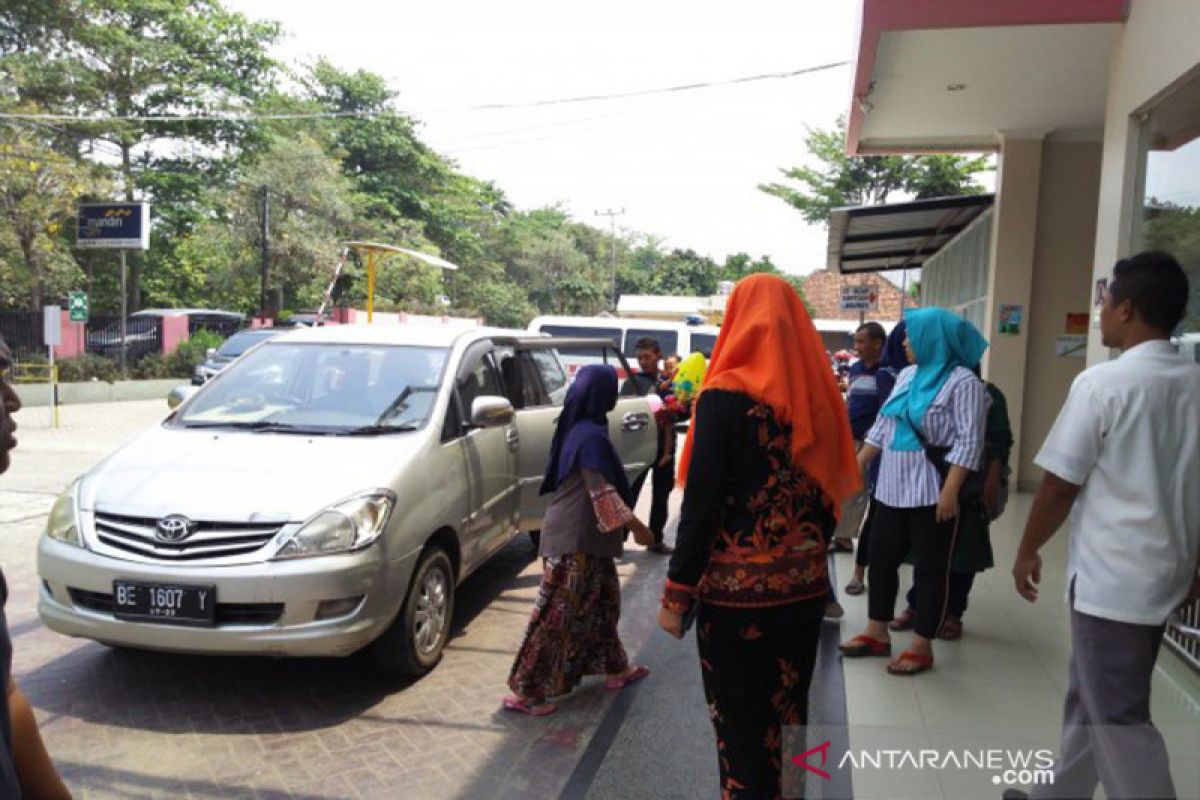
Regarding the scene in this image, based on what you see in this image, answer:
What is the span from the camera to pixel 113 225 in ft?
67.7

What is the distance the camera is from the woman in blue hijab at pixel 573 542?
12.3 ft

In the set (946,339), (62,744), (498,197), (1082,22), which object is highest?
(498,197)

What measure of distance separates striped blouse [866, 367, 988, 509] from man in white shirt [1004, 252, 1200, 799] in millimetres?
1437

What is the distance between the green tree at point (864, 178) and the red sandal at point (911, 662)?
672 inches

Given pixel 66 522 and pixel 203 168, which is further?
pixel 203 168

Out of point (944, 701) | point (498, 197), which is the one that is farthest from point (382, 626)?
point (498, 197)

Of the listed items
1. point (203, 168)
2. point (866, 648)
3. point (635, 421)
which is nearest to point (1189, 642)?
point (866, 648)

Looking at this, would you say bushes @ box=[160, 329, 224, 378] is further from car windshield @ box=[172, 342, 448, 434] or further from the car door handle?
car windshield @ box=[172, 342, 448, 434]

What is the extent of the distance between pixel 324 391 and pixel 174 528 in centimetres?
140

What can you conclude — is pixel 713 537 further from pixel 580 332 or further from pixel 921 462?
pixel 580 332

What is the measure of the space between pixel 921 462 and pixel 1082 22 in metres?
3.23

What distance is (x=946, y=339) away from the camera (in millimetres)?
3992

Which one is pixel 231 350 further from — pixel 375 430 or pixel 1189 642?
pixel 1189 642

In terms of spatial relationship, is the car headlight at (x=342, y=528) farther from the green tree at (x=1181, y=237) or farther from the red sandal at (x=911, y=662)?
the green tree at (x=1181, y=237)
